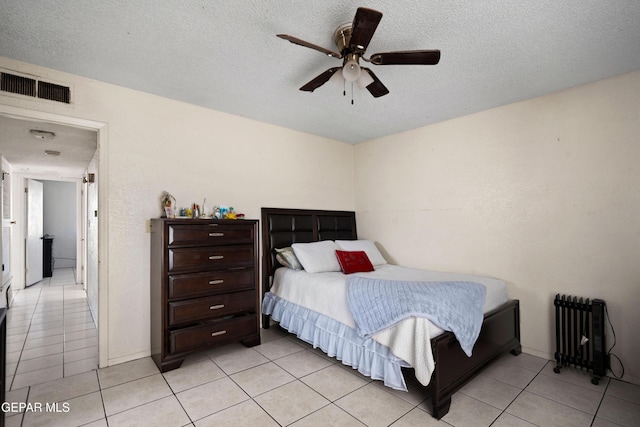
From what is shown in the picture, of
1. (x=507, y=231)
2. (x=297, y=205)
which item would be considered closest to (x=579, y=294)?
(x=507, y=231)

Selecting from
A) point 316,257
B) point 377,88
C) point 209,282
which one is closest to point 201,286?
point 209,282

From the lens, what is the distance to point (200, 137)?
329cm

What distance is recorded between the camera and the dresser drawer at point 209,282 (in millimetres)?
2652

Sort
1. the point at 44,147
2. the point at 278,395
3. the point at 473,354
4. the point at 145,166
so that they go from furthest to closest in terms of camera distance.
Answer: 1. the point at 44,147
2. the point at 145,166
3. the point at 473,354
4. the point at 278,395

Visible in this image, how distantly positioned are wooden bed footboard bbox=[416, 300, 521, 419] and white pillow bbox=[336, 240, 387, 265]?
59.1 inches

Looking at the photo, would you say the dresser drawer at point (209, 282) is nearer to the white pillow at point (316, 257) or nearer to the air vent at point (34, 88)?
the white pillow at point (316, 257)

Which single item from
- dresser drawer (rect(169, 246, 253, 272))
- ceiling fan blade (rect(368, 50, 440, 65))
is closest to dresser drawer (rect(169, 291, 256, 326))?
dresser drawer (rect(169, 246, 253, 272))

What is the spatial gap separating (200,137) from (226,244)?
1.25 m

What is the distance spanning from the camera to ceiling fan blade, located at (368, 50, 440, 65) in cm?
185

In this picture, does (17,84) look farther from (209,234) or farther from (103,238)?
(209,234)

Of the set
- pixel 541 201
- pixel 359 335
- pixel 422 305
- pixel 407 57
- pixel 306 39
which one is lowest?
pixel 359 335

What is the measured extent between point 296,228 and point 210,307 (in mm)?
1560

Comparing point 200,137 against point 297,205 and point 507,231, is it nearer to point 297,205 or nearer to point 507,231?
point 297,205

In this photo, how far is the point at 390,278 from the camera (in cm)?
312
